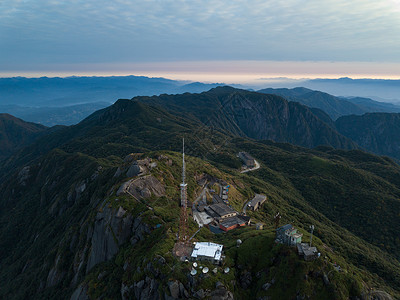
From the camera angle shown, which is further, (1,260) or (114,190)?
(1,260)

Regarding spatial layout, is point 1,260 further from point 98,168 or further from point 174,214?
point 174,214

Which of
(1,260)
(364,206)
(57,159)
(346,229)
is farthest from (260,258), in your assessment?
(57,159)

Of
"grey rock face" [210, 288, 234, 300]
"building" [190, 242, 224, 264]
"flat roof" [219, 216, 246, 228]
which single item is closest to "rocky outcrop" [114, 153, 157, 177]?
"flat roof" [219, 216, 246, 228]

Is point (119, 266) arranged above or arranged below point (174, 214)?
below

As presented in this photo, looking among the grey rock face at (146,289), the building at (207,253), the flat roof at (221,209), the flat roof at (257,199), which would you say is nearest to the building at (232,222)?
the flat roof at (221,209)

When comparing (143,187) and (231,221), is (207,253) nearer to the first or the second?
(231,221)

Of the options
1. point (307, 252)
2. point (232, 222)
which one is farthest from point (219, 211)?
point (307, 252)

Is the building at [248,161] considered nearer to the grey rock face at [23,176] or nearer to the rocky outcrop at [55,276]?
the rocky outcrop at [55,276]
